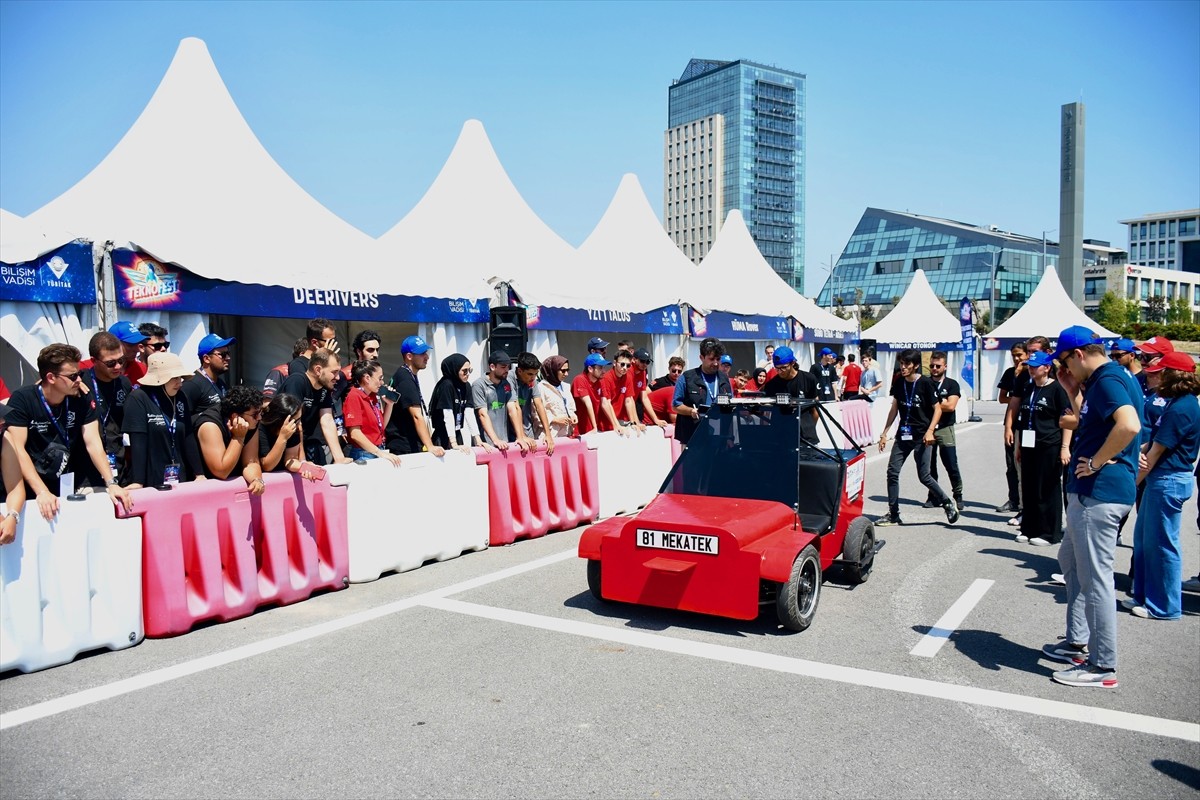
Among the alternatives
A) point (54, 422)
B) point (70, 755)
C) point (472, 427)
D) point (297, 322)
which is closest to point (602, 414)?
point (472, 427)

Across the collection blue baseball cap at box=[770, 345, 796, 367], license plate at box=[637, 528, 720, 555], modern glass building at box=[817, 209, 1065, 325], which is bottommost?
license plate at box=[637, 528, 720, 555]

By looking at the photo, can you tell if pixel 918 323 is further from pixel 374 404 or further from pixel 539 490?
pixel 374 404

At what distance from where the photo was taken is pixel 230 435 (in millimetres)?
5645

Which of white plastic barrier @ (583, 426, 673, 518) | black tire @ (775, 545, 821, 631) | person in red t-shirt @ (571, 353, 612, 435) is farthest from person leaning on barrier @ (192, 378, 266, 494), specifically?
person in red t-shirt @ (571, 353, 612, 435)

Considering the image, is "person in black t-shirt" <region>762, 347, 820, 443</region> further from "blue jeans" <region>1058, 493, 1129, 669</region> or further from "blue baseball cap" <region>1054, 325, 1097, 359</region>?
"blue jeans" <region>1058, 493, 1129, 669</region>

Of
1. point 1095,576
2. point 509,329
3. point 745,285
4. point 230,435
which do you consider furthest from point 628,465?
point 745,285

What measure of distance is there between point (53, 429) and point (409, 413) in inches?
121

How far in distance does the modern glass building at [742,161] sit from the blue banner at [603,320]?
14176 centimetres

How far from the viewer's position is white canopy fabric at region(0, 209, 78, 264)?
7.77 metres

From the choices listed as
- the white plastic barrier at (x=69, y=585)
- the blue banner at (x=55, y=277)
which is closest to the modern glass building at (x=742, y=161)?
the blue banner at (x=55, y=277)

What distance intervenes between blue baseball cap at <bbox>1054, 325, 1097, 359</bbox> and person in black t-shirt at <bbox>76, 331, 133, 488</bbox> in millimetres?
6040

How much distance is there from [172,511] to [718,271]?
19.1m

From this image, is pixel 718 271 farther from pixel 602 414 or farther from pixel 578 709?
pixel 578 709

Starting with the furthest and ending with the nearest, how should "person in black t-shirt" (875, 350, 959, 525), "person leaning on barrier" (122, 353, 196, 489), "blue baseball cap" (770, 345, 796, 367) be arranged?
"person in black t-shirt" (875, 350, 959, 525)
"blue baseball cap" (770, 345, 796, 367)
"person leaning on barrier" (122, 353, 196, 489)
